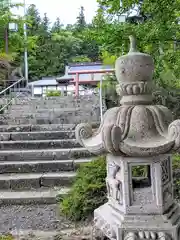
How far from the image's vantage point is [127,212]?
240 centimetres

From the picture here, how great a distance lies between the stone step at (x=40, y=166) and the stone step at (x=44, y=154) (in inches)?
8.7

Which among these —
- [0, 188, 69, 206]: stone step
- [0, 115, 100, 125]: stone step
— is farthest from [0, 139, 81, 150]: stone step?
[0, 115, 100, 125]: stone step

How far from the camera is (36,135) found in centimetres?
648

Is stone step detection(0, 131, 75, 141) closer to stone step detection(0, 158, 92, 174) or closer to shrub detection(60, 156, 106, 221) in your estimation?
stone step detection(0, 158, 92, 174)

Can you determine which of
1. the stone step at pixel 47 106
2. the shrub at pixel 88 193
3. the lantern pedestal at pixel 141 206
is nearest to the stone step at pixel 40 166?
the shrub at pixel 88 193

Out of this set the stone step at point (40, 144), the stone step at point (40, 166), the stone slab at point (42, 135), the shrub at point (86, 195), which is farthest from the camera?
the stone slab at point (42, 135)

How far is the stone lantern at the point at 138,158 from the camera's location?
2297 millimetres

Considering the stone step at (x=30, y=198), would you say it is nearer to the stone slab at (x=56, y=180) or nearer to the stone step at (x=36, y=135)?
the stone slab at (x=56, y=180)

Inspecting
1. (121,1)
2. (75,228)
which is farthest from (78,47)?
(75,228)

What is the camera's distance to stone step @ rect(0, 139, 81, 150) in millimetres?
6039

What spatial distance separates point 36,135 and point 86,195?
290 cm

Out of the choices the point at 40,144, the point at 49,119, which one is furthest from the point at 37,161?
the point at 49,119

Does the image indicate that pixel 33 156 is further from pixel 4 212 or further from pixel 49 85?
pixel 49 85

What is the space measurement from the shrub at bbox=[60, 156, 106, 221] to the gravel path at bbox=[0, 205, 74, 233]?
0.46 ft
